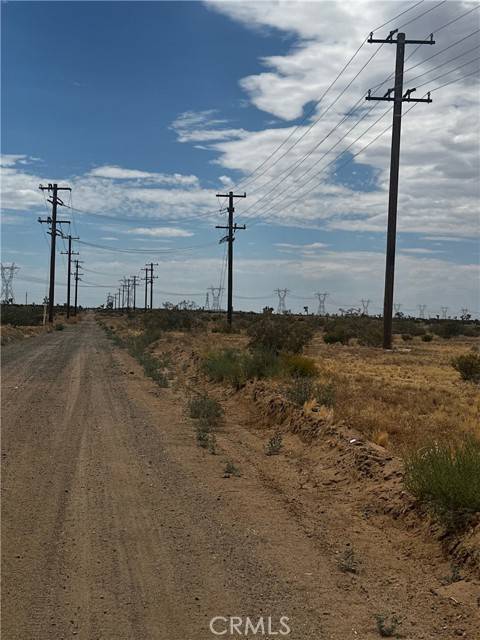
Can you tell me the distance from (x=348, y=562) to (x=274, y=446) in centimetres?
614

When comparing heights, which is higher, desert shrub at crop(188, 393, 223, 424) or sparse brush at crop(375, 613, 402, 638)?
desert shrub at crop(188, 393, 223, 424)

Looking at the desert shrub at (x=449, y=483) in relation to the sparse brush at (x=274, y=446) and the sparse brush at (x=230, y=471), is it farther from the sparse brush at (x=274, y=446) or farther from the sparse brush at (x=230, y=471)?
the sparse brush at (x=274, y=446)

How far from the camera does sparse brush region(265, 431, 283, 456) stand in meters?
13.1

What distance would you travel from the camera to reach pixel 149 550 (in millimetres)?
7266

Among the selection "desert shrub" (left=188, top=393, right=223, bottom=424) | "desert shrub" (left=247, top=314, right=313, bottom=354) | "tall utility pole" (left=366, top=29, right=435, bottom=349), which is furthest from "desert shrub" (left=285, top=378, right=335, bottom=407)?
"tall utility pole" (left=366, top=29, right=435, bottom=349)

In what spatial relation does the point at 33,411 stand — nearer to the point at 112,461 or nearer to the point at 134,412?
the point at 134,412

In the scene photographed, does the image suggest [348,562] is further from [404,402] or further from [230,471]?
[404,402]

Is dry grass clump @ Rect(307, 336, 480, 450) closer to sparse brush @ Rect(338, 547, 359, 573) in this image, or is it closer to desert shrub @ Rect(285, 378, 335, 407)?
desert shrub @ Rect(285, 378, 335, 407)

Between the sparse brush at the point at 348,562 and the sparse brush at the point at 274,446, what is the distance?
5.46 metres

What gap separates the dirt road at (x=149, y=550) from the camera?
18.6ft

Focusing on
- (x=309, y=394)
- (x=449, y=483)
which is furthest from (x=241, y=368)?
(x=449, y=483)

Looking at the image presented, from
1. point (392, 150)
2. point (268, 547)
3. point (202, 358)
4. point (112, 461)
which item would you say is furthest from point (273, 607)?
point (392, 150)

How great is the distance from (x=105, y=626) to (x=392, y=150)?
35100mm

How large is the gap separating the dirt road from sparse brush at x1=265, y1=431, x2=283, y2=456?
1270 millimetres
